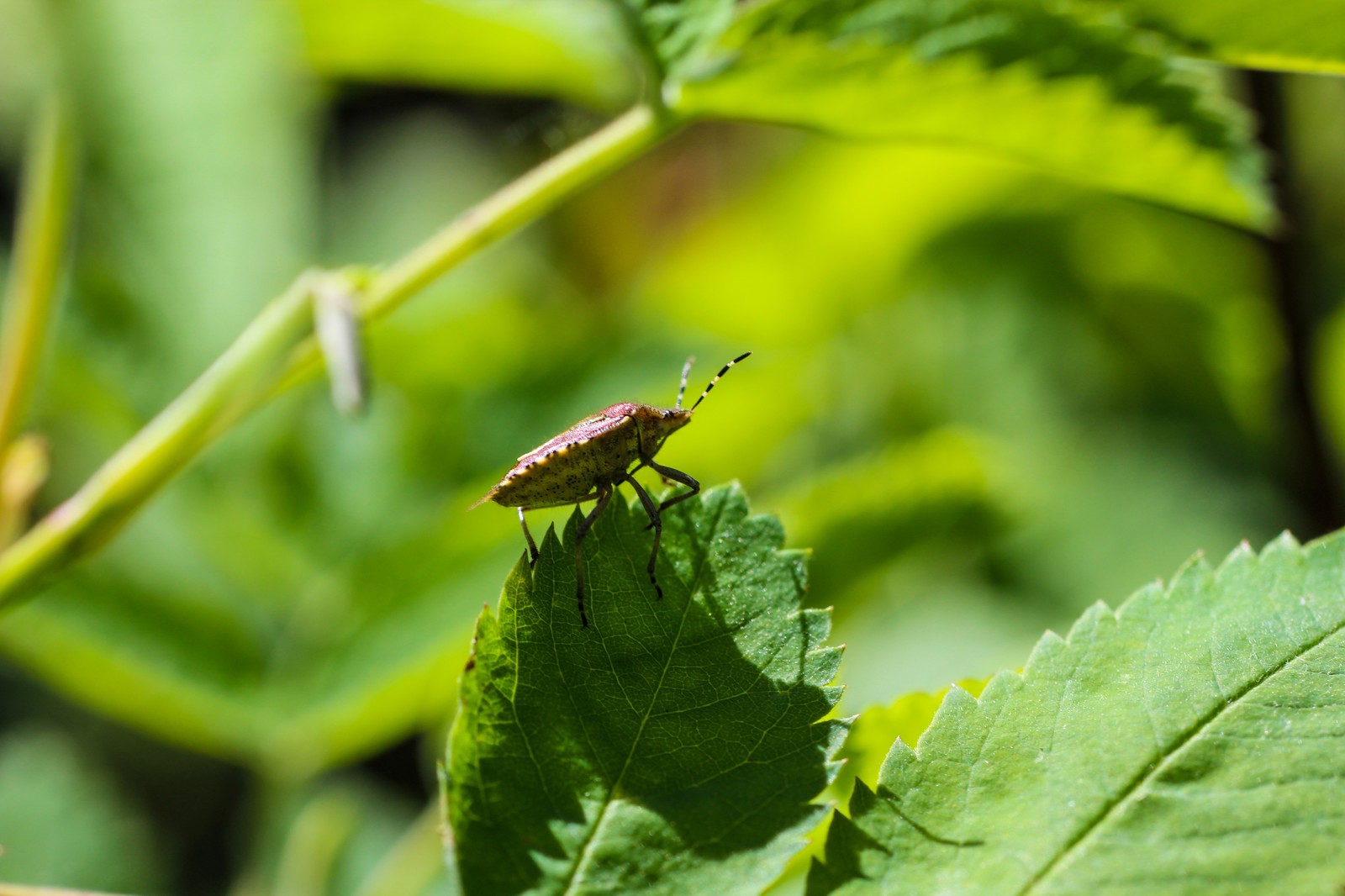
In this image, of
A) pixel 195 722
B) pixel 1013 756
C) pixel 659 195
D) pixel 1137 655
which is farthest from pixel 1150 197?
pixel 659 195

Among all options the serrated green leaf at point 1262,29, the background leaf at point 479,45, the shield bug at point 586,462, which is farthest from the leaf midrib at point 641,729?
the background leaf at point 479,45

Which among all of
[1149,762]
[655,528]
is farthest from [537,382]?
[1149,762]

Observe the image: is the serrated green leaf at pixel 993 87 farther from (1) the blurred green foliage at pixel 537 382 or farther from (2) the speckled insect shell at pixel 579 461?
(2) the speckled insect shell at pixel 579 461

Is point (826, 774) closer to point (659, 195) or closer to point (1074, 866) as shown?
point (1074, 866)

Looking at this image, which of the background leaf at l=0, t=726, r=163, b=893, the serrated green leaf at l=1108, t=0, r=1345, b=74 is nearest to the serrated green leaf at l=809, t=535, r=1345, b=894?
the serrated green leaf at l=1108, t=0, r=1345, b=74

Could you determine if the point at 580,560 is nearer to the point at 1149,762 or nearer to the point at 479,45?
the point at 1149,762

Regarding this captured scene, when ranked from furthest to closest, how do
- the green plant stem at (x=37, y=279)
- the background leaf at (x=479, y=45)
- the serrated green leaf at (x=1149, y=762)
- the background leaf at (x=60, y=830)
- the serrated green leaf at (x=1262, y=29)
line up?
the background leaf at (x=60, y=830)
the background leaf at (x=479, y=45)
the green plant stem at (x=37, y=279)
the serrated green leaf at (x=1262, y=29)
the serrated green leaf at (x=1149, y=762)
